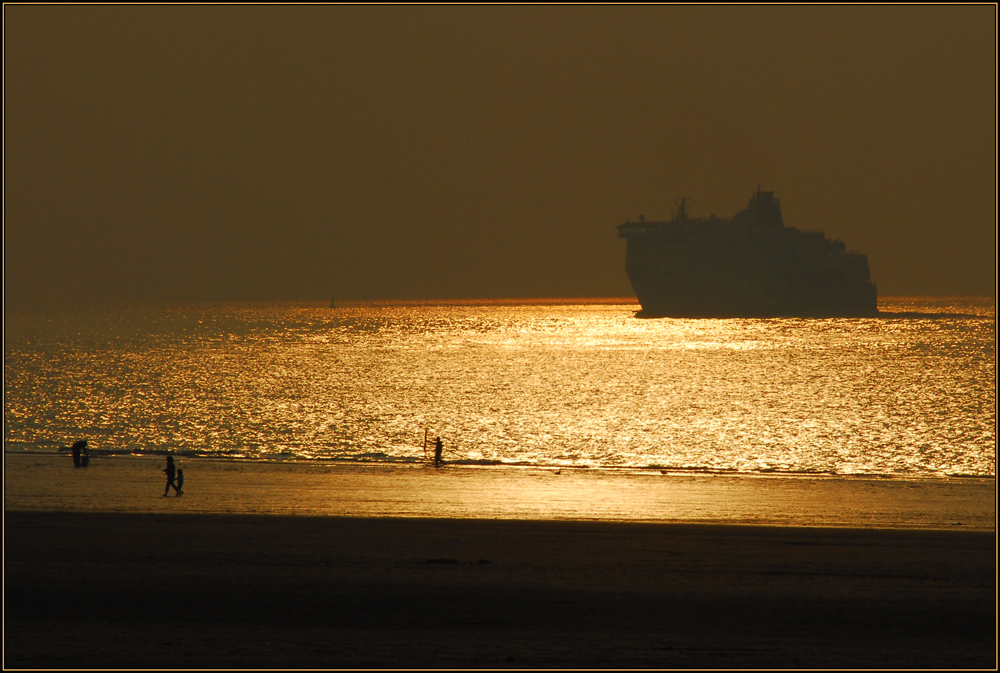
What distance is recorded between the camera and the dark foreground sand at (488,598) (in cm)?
924

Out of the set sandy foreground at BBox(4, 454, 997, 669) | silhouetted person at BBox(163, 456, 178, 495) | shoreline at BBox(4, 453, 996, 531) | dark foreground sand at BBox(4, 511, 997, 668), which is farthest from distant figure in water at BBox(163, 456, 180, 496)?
dark foreground sand at BBox(4, 511, 997, 668)

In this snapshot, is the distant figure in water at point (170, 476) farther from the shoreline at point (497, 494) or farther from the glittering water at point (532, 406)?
the glittering water at point (532, 406)

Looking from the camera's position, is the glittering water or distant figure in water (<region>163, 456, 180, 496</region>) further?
the glittering water

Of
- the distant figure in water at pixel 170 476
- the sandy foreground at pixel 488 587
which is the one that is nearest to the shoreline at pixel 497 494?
the sandy foreground at pixel 488 587

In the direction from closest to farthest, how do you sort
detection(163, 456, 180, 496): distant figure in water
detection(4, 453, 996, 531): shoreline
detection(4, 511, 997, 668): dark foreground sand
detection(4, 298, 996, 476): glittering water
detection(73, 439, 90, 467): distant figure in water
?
detection(4, 511, 997, 668): dark foreground sand → detection(4, 453, 996, 531): shoreline → detection(163, 456, 180, 496): distant figure in water → detection(73, 439, 90, 467): distant figure in water → detection(4, 298, 996, 476): glittering water

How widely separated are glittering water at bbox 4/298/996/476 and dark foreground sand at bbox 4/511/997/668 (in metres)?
16.1

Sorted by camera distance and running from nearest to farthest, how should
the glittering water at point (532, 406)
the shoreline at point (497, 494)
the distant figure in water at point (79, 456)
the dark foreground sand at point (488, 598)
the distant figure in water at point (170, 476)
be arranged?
the dark foreground sand at point (488, 598), the shoreline at point (497, 494), the distant figure in water at point (170, 476), the distant figure in water at point (79, 456), the glittering water at point (532, 406)

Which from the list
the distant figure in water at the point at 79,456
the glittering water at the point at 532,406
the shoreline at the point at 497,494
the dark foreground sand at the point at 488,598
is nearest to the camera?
the dark foreground sand at the point at 488,598

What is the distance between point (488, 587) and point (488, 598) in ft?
1.67

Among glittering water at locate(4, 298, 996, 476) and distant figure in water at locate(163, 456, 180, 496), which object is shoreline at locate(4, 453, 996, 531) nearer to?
distant figure in water at locate(163, 456, 180, 496)

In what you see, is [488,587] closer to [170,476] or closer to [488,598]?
[488,598]

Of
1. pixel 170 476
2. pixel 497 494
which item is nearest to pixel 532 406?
pixel 497 494

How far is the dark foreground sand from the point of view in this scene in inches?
364

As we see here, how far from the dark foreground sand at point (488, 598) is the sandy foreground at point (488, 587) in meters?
0.04
